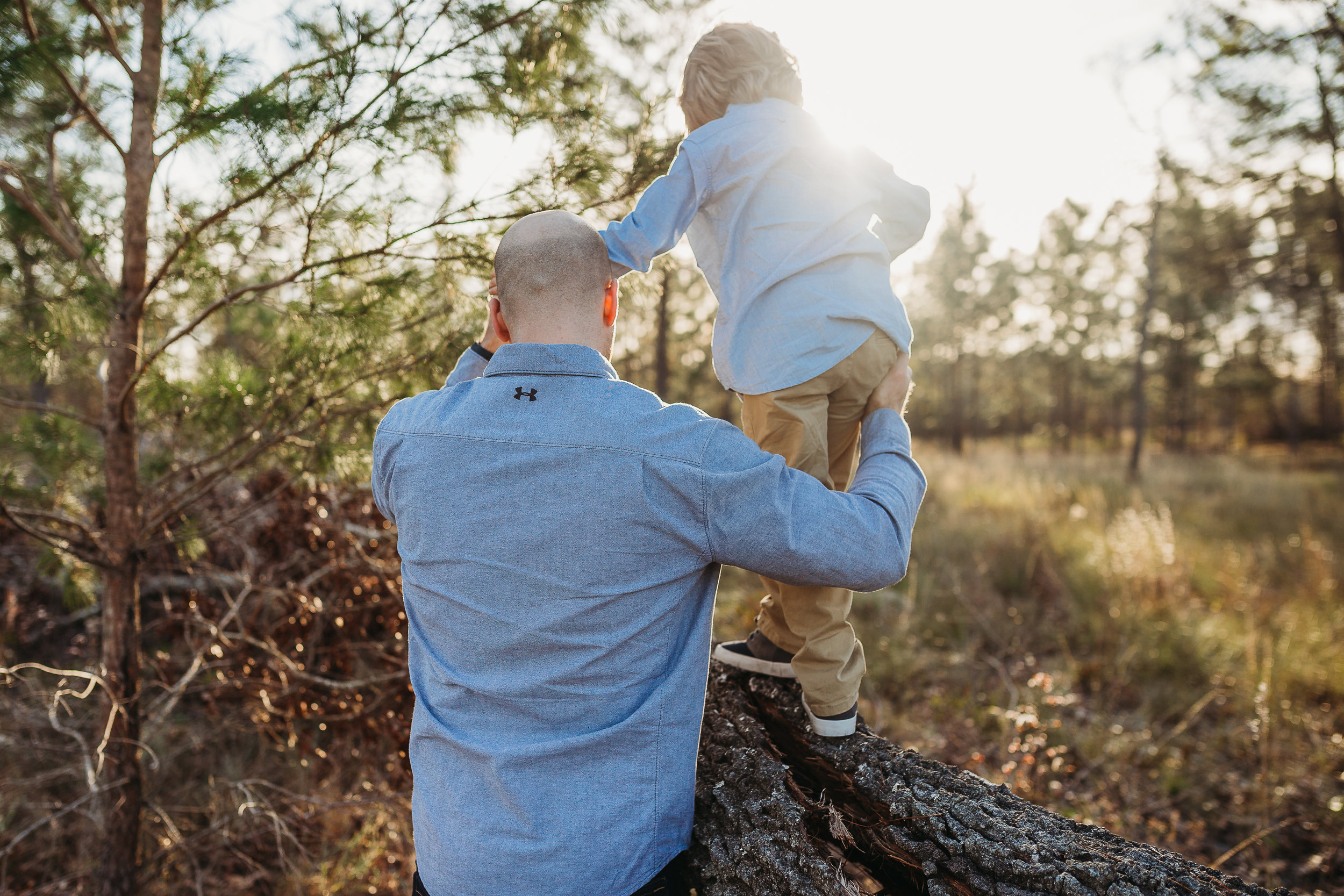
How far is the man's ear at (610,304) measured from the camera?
1.42m

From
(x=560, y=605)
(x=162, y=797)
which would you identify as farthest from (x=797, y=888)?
(x=162, y=797)

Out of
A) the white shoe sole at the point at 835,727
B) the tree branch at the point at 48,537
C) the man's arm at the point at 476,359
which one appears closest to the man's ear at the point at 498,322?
the man's arm at the point at 476,359

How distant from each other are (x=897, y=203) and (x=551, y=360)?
1277 mm

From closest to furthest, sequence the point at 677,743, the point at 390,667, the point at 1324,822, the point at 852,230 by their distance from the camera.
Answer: the point at 677,743, the point at 852,230, the point at 1324,822, the point at 390,667

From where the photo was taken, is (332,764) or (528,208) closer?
(528,208)

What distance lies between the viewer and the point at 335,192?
6.77 ft

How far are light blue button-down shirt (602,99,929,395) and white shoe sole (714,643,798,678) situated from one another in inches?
32.7

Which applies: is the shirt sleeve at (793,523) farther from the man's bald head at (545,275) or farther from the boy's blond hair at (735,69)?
the boy's blond hair at (735,69)

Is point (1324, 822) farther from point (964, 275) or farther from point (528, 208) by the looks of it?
point (964, 275)

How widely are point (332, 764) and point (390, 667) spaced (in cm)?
66

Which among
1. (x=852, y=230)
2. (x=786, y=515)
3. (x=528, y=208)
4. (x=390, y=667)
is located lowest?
(x=390, y=667)

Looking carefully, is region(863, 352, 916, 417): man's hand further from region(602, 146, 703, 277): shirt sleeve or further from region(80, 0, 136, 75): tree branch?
region(80, 0, 136, 75): tree branch

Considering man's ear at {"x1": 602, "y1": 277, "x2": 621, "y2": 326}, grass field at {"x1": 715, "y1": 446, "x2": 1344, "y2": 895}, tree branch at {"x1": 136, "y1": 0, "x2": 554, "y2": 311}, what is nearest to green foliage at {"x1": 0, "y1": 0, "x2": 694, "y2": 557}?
tree branch at {"x1": 136, "y1": 0, "x2": 554, "y2": 311}

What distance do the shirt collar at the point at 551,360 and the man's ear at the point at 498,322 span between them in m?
0.28
